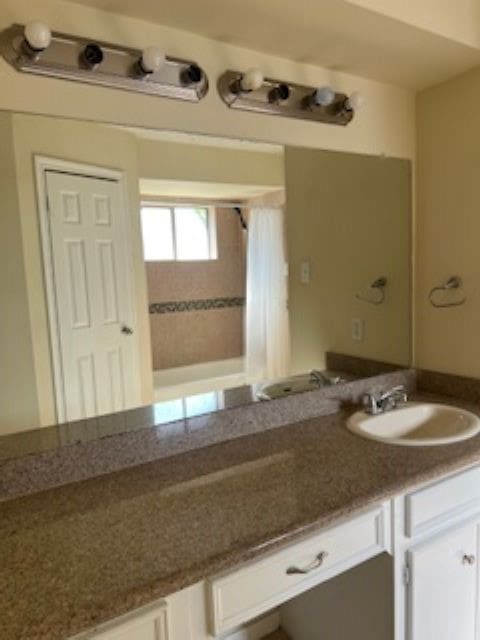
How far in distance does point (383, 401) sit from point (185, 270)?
0.89 meters

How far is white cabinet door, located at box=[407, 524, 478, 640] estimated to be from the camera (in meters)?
1.30

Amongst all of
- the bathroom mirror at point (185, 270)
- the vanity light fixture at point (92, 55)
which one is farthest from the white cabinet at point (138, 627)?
the vanity light fixture at point (92, 55)

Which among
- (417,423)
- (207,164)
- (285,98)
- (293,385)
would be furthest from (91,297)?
(417,423)

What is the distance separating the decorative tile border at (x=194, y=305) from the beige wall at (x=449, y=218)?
880 millimetres

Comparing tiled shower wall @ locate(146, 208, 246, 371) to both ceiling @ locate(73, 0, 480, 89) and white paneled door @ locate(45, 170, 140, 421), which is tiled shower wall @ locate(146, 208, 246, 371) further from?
ceiling @ locate(73, 0, 480, 89)

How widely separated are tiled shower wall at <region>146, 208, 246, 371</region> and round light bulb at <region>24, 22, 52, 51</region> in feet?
2.06

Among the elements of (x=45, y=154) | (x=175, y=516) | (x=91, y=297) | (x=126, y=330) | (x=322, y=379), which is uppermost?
(x=45, y=154)

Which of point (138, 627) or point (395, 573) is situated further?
point (395, 573)

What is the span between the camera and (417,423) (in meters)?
1.81

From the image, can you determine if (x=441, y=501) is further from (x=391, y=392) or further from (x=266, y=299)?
(x=266, y=299)

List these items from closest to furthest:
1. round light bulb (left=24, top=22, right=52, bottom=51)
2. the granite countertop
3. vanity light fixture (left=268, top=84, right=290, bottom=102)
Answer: the granite countertop
round light bulb (left=24, top=22, right=52, bottom=51)
vanity light fixture (left=268, top=84, right=290, bottom=102)

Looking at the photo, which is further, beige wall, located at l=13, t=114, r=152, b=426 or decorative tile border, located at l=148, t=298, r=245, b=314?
decorative tile border, located at l=148, t=298, r=245, b=314

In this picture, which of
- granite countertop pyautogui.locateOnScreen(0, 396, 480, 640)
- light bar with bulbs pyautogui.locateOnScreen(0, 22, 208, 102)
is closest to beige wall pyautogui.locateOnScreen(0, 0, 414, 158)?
light bar with bulbs pyautogui.locateOnScreen(0, 22, 208, 102)

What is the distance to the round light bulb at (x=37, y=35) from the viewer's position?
1123 millimetres
